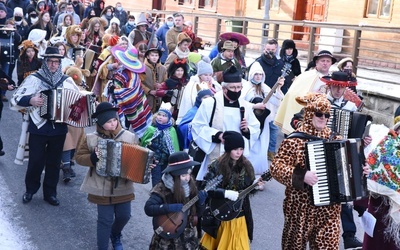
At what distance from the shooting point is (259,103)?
8.50m

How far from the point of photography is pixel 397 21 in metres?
16.3

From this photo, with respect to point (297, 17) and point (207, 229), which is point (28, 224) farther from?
point (297, 17)

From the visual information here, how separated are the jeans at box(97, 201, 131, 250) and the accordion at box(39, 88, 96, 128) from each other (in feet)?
5.33

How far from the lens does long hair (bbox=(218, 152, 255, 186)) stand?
626cm

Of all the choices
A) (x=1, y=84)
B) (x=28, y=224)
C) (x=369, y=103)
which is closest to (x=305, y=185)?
(x=28, y=224)

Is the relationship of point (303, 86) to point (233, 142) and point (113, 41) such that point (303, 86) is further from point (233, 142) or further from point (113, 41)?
point (113, 41)

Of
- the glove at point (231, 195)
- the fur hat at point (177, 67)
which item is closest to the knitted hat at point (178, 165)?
the glove at point (231, 195)

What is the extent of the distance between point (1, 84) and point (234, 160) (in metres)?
4.17

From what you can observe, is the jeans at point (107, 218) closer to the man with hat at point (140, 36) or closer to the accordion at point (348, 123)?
the accordion at point (348, 123)

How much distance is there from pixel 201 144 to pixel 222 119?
36 centimetres

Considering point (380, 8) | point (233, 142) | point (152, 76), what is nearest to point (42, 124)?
point (233, 142)

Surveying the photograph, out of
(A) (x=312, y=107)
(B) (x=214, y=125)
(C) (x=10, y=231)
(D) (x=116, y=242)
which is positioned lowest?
(C) (x=10, y=231)

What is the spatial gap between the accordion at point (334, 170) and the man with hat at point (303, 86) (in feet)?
10.8

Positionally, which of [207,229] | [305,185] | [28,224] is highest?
[305,185]
